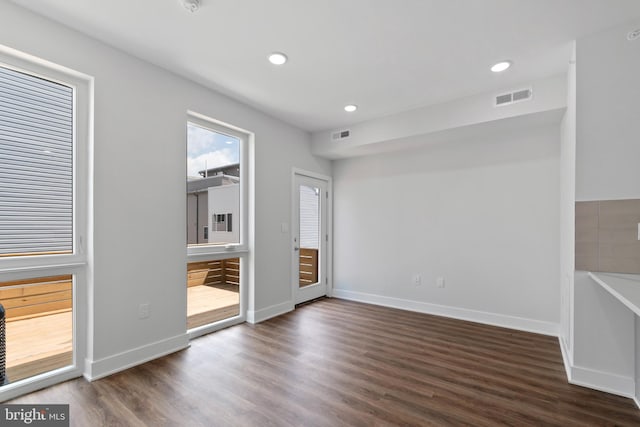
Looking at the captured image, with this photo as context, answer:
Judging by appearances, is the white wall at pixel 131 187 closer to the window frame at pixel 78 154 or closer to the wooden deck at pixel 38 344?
the window frame at pixel 78 154

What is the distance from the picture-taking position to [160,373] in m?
2.52

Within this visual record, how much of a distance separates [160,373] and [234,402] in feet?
2.73

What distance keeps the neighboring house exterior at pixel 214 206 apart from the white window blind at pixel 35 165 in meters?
1.04

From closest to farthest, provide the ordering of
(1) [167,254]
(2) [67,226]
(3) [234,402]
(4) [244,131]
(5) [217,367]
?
1. (3) [234,402]
2. (2) [67,226]
3. (5) [217,367]
4. (1) [167,254]
5. (4) [244,131]

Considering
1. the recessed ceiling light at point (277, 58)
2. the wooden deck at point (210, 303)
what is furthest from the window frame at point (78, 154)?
the recessed ceiling light at point (277, 58)

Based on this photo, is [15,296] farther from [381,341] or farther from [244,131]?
[381,341]

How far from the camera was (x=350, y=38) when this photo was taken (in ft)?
7.91

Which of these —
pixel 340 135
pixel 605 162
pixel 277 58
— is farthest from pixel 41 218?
pixel 605 162

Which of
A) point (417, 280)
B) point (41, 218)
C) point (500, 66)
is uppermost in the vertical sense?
point (500, 66)

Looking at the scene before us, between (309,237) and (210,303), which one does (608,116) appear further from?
(210,303)

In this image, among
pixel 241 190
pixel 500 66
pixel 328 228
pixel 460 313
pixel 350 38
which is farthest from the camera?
pixel 328 228

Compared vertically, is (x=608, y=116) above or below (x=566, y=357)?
above

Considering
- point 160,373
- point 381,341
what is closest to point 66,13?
point 160,373

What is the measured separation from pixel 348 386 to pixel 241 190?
2.56 m
